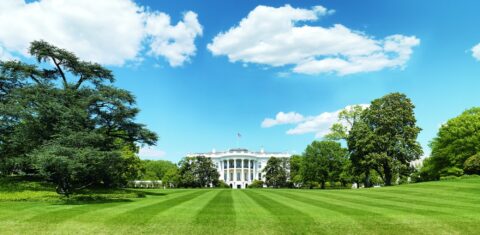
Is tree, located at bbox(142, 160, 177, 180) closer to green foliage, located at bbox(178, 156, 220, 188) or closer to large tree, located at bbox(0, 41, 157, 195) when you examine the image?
green foliage, located at bbox(178, 156, 220, 188)

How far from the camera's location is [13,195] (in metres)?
26.4

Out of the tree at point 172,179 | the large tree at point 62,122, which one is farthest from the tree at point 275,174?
the large tree at point 62,122

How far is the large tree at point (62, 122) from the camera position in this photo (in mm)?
23328

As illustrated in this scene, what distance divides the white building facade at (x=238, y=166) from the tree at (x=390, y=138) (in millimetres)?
78775

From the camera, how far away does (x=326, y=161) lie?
7981 centimetres

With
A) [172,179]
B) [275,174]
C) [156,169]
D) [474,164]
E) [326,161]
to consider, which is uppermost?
[156,169]

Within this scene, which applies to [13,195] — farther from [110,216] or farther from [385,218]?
[385,218]

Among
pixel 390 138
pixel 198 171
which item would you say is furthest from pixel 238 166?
pixel 390 138

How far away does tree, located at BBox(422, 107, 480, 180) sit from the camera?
1885 inches

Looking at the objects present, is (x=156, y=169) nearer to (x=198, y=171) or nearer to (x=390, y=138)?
(x=198, y=171)

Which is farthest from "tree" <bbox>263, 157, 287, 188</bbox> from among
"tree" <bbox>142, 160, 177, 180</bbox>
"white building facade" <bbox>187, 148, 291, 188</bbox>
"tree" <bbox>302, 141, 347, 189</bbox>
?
"tree" <bbox>142, 160, 177, 180</bbox>

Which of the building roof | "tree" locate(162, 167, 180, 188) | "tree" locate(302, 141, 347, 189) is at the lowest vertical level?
"tree" locate(162, 167, 180, 188)

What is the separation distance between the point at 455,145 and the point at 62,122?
47641mm

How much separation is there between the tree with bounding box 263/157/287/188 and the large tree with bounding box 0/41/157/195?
65.0 m
